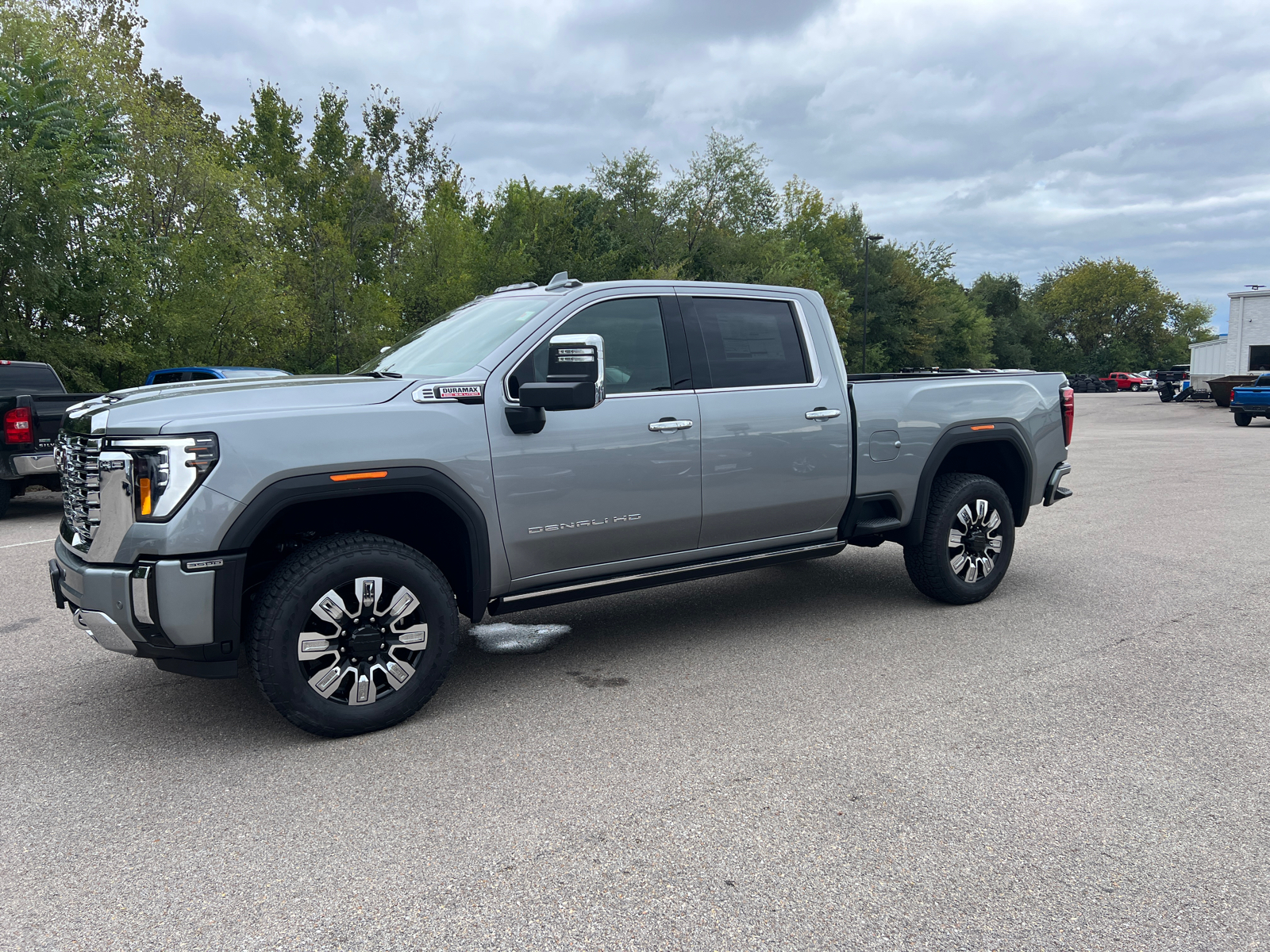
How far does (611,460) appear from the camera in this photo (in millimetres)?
4457

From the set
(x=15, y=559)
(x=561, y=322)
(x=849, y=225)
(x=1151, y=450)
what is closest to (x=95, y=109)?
(x=15, y=559)

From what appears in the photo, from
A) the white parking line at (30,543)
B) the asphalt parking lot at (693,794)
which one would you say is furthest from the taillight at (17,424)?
the asphalt parking lot at (693,794)

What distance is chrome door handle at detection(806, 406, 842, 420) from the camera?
5191mm

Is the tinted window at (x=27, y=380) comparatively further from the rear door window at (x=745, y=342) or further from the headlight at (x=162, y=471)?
the rear door window at (x=745, y=342)

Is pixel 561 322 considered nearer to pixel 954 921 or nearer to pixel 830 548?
pixel 830 548

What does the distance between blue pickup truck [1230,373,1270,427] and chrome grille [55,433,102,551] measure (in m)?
29.1

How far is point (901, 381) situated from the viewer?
5.67m

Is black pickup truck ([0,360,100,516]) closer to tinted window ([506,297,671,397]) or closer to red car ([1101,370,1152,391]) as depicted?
tinted window ([506,297,671,397])

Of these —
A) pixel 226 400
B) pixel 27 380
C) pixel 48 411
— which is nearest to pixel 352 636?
pixel 226 400

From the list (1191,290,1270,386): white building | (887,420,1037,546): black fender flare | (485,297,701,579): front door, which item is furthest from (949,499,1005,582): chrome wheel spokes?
(1191,290,1270,386): white building

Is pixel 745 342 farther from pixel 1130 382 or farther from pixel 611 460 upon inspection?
pixel 1130 382

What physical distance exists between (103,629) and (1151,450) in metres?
19.1

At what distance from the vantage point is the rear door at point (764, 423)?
192 inches

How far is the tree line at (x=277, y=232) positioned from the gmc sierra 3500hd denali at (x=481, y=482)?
50.3 ft
